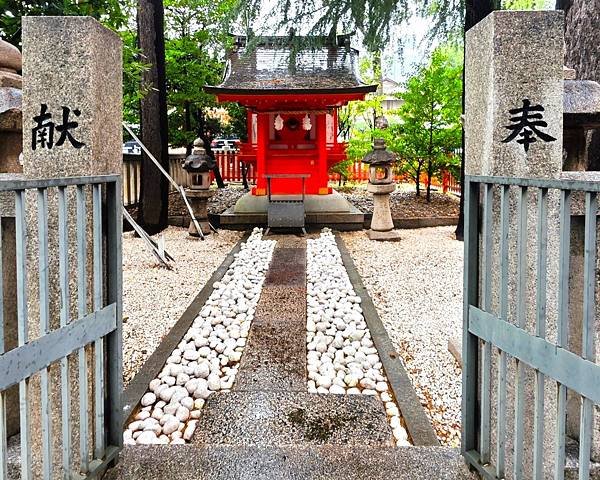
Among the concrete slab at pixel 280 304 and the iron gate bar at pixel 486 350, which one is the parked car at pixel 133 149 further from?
the iron gate bar at pixel 486 350

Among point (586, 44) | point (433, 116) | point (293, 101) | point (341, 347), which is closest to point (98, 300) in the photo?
point (341, 347)

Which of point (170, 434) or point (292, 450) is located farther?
point (170, 434)

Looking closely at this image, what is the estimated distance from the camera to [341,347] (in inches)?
153

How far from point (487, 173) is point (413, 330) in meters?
2.57

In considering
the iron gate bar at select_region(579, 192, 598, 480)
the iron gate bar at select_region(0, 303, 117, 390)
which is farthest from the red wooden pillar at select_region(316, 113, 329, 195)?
the iron gate bar at select_region(579, 192, 598, 480)

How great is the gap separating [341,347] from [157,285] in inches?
108

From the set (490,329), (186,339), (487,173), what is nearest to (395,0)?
(186,339)

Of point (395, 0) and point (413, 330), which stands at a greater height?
point (395, 0)

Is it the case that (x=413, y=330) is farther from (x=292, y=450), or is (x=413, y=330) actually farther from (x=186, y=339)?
(x=292, y=450)

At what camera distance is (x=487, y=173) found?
2029 millimetres

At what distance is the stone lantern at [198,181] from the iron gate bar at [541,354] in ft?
25.5

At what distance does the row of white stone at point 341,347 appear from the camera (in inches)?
125

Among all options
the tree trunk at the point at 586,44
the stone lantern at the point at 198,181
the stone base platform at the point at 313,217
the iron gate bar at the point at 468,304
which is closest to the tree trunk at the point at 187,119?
the stone base platform at the point at 313,217

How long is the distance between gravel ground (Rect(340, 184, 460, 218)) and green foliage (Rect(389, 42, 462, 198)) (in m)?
0.80
